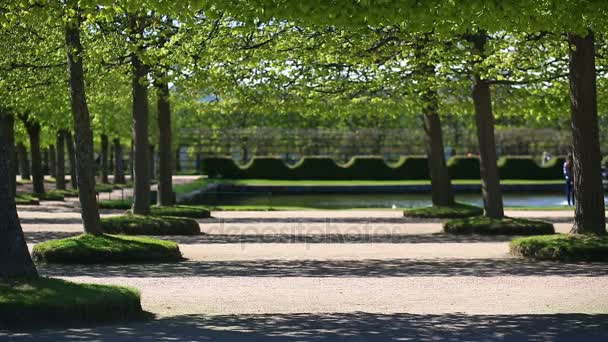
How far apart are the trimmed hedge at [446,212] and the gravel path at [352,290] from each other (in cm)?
516

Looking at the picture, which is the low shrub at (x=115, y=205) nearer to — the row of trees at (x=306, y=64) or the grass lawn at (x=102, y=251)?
the row of trees at (x=306, y=64)

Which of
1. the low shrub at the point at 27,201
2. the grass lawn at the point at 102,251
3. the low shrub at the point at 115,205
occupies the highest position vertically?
the low shrub at the point at 27,201

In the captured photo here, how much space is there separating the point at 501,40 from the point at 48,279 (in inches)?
465

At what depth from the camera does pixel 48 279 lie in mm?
10977

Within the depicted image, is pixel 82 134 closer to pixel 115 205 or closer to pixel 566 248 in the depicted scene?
pixel 566 248

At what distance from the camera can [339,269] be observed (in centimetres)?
1538

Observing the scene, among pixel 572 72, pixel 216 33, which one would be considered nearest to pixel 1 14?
pixel 216 33

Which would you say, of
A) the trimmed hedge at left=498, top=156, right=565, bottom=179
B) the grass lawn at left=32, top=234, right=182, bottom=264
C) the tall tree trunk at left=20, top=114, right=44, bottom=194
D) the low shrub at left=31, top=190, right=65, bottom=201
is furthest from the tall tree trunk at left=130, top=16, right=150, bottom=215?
the trimmed hedge at left=498, top=156, right=565, bottom=179

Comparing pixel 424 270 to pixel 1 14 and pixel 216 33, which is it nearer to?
pixel 216 33

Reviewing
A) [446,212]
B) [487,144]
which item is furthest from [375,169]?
[487,144]

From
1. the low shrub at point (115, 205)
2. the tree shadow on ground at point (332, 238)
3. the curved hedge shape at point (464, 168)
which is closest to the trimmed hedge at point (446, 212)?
the tree shadow on ground at point (332, 238)

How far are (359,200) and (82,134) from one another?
80.6 feet

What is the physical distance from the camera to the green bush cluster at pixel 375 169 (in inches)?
2050

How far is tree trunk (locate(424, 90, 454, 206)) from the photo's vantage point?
87.9 feet
